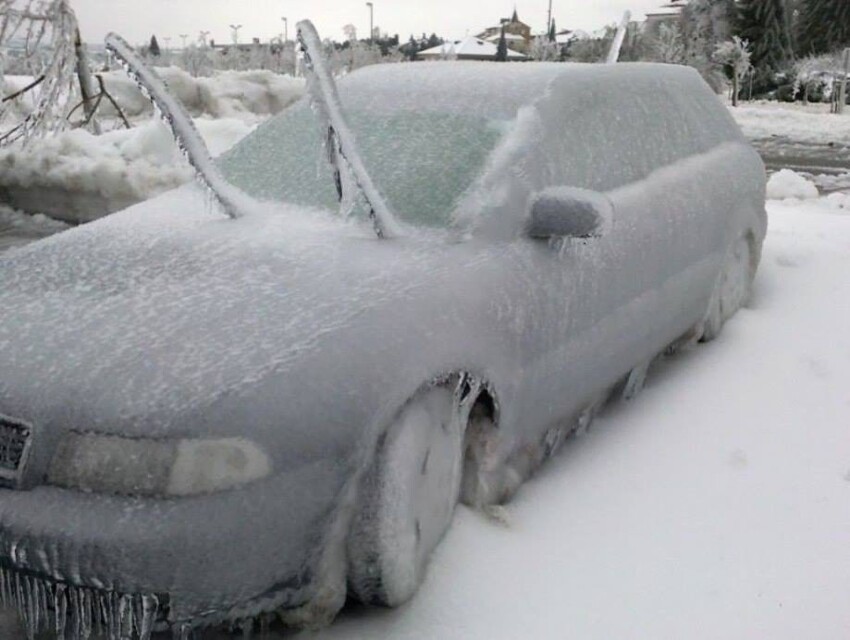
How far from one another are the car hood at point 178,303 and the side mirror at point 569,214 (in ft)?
1.28

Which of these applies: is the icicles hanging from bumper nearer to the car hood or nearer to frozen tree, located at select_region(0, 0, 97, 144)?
the car hood

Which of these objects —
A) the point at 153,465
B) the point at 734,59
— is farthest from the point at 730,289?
the point at 734,59

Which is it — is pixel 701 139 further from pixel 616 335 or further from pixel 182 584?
pixel 182 584

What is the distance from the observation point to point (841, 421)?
12.7 ft

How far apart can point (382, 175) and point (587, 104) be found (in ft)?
2.95

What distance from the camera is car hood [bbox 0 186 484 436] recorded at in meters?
2.25

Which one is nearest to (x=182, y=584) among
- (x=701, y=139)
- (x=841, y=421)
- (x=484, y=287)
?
(x=484, y=287)

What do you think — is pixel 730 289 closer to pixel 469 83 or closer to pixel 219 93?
pixel 469 83

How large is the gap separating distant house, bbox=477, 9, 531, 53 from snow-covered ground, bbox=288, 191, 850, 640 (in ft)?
279

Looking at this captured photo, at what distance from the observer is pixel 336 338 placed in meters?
2.44

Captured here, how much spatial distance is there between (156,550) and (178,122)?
6.25 ft

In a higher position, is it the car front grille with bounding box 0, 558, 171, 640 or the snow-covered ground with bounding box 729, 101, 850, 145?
the car front grille with bounding box 0, 558, 171, 640

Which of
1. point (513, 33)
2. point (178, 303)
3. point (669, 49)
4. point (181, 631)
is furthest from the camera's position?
point (513, 33)

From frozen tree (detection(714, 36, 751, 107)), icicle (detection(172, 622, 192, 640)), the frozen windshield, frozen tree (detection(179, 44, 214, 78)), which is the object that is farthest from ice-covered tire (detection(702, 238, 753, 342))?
frozen tree (detection(179, 44, 214, 78))
